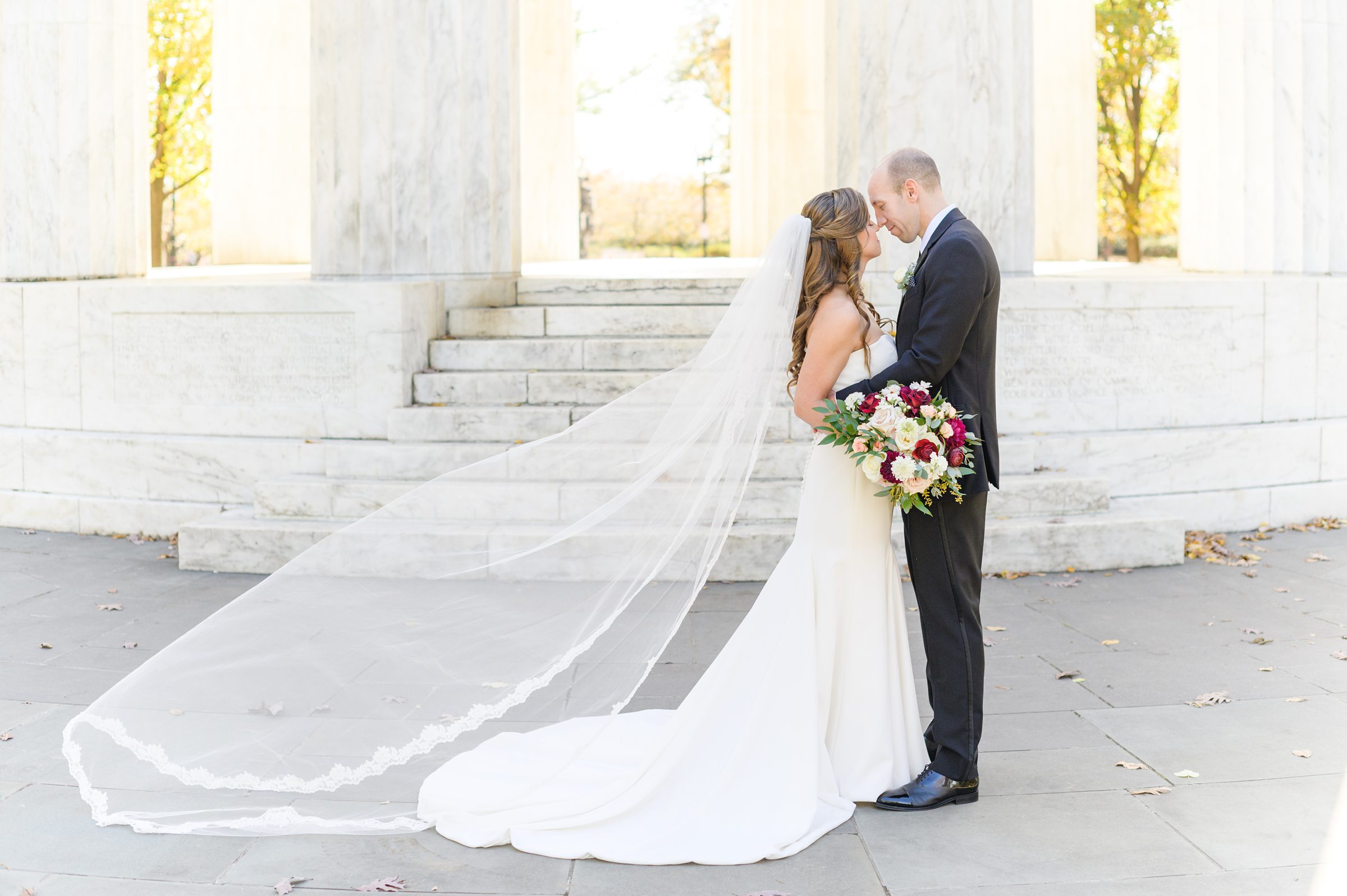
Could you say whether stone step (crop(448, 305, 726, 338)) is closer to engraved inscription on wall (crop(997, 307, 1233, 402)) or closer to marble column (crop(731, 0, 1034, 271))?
marble column (crop(731, 0, 1034, 271))

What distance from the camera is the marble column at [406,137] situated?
1070 cm

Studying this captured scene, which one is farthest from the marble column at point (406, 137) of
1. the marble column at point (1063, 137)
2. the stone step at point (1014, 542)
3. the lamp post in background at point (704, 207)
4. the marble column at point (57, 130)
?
the lamp post in background at point (704, 207)

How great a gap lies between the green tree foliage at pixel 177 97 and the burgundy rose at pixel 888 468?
24.1 m

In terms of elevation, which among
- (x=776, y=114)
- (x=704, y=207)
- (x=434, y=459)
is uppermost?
(x=704, y=207)

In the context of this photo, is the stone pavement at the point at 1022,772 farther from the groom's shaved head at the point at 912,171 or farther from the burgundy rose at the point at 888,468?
the groom's shaved head at the point at 912,171

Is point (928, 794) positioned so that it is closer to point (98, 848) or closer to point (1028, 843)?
point (1028, 843)

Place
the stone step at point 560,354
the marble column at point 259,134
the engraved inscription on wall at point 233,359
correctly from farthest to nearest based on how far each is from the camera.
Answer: the marble column at point 259,134 < the stone step at point 560,354 < the engraved inscription on wall at point 233,359

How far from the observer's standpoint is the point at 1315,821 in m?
4.50

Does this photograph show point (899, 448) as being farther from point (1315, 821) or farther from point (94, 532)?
point (94, 532)

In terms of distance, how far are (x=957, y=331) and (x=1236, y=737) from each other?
2.34m

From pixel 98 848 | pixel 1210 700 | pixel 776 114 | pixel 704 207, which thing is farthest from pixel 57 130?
pixel 704 207

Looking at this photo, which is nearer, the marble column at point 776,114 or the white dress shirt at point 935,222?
the white dress shirt at point 935,222

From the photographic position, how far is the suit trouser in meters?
4.72

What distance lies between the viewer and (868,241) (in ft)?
15.7
